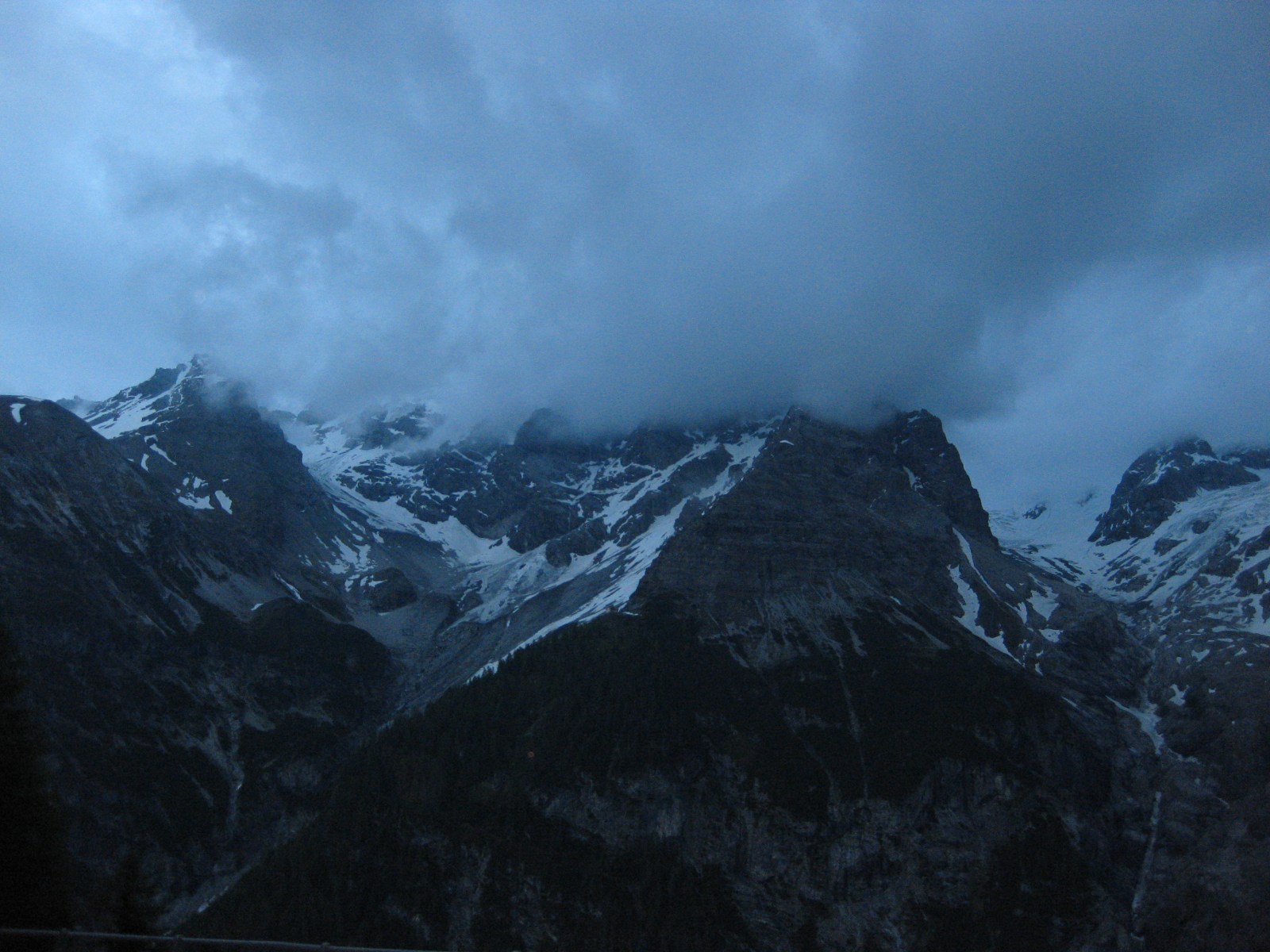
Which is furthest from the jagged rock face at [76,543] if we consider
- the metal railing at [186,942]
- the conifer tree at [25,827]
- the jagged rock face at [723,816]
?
the metal railing at [186,942]

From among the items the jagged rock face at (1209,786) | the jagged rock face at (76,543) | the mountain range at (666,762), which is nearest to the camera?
the jagged rock face at (1209,786)

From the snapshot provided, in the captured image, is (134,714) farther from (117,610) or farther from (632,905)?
(632,905)

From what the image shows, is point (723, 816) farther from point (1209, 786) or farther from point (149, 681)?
point (149, 681)

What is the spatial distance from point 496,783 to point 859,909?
50423 mm

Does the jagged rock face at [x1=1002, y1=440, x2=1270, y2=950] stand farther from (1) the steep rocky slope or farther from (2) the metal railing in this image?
(2) the metal railing

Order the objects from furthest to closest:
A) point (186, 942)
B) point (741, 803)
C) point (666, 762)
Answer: point (666, 762), point (741, 803), point (186, 942)

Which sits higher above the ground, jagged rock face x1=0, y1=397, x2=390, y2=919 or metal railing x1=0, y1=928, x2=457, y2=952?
jagged rock face x1=0, y1=397, x2=390, y2=919

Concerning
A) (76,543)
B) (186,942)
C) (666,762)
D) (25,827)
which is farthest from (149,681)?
(186,942)

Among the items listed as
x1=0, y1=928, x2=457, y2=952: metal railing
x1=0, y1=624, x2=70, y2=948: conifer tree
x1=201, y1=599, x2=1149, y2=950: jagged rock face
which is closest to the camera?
x1=0, y1=928, x2=457, y2=952: metal railing

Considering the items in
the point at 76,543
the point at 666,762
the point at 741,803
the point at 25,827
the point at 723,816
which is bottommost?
the point at 25,827

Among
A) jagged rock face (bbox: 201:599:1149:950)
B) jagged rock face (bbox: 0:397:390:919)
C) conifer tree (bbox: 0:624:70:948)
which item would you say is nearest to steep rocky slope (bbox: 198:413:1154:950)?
jagged rock face (bbox: 201:599:1149:950)

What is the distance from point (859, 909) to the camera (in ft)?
433

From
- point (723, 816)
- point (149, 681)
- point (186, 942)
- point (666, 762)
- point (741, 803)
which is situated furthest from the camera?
point (149, 681)

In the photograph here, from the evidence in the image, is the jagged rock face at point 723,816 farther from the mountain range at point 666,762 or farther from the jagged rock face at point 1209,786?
the jagged rock face at point 1209,786
